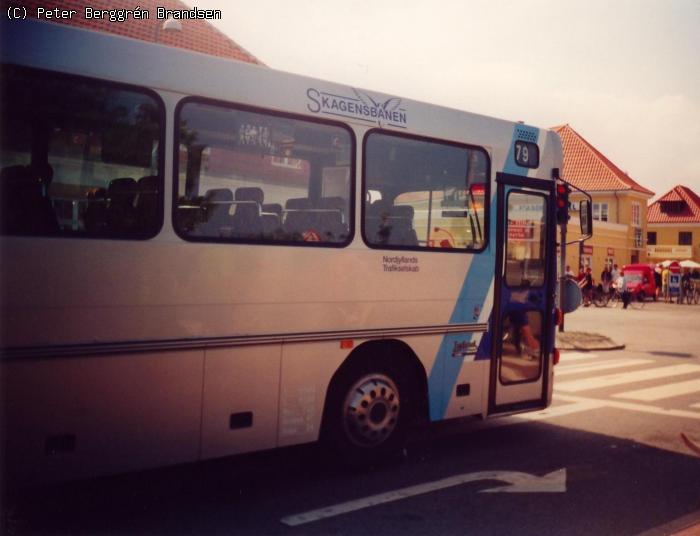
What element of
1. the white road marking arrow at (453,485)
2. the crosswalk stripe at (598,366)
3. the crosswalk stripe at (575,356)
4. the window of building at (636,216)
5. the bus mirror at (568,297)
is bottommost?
the crosswalk stripe at (575,356)

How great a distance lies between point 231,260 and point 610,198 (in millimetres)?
60877

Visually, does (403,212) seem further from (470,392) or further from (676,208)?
(676,208)

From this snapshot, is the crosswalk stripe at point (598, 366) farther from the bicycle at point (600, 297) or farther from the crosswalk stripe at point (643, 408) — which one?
the bicycle at point (600, 297)

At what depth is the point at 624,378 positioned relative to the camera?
42.2 feet

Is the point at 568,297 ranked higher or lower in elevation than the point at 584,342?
higher

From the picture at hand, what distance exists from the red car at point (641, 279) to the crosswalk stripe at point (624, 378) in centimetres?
3103

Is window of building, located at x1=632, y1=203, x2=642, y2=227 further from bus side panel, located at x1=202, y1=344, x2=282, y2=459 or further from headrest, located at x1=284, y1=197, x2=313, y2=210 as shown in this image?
bus side panel, located at x1=202, y1=344, x2=282, y2=459

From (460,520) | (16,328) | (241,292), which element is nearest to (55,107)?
(16,328)

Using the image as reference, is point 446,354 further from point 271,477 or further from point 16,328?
point 16,328

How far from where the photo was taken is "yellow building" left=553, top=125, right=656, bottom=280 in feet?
191

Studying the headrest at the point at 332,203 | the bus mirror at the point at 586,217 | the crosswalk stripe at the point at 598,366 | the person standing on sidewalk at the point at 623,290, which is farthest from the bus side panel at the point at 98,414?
the person standing on sidewalk at the point at 623,290

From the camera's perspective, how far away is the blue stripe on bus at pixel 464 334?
7.04 meters

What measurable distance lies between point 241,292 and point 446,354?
2.36 m

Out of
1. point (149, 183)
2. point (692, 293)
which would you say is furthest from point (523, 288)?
point (692, 293)
